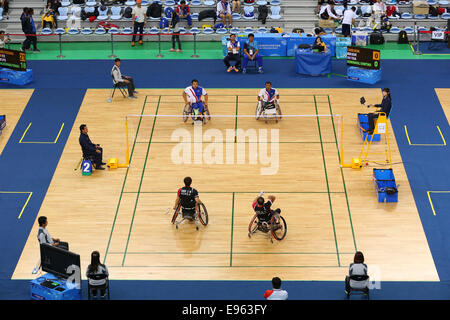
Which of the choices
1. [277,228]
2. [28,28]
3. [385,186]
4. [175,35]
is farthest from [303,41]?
[277,228]

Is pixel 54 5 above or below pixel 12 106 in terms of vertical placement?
above

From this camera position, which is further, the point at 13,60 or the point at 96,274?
the point at 13,60

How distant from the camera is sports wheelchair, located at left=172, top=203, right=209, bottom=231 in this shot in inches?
813

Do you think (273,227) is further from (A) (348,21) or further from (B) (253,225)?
(A) (348,21)

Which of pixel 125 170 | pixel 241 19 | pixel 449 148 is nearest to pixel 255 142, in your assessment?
pixel 125 170

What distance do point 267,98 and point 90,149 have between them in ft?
24.9

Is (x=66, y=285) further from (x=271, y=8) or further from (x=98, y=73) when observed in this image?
(x=271, y=8)

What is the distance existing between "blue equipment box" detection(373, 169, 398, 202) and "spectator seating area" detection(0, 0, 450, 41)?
15.7 m

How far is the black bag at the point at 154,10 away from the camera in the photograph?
3766 centimetres

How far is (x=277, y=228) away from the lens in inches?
804

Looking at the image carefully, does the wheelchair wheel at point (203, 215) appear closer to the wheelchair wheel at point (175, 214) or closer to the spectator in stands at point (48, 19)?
the wheelchair wheel at point (175, 214)

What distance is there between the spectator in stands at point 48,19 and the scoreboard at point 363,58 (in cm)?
1643

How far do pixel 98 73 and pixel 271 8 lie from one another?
10.8 meters

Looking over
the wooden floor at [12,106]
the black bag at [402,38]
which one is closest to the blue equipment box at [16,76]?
the wooden floor at [12,106]
